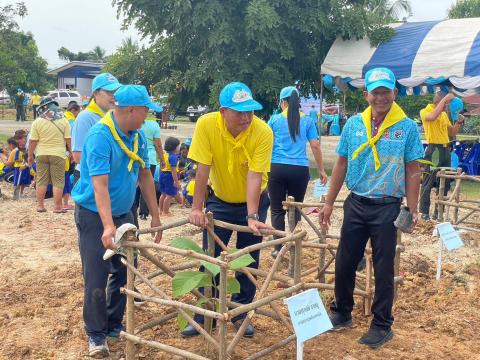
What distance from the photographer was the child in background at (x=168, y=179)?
7.14 meters

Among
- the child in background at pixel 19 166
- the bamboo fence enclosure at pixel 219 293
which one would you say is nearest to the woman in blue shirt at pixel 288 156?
the bamboo fence enclosure at pixel 219 293

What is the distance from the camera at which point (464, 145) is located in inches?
460

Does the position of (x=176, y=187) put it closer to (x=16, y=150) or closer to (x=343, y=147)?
(x=16, y=150)

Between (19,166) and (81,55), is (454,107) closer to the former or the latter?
(19,166)

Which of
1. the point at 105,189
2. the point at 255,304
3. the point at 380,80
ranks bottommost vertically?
the point at 255,304

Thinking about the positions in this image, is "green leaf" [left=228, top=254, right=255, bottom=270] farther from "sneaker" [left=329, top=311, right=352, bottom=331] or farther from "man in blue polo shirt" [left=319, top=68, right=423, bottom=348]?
"sneaker" [left=329, top=311, right=352, bottom=331]

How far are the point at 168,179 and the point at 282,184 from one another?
8.10 feet

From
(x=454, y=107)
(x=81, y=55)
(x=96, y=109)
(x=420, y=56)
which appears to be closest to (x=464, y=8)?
(x=420, y=56)

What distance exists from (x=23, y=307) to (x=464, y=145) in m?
9.96

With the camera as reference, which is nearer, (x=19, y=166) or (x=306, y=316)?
(x=306, y=316)

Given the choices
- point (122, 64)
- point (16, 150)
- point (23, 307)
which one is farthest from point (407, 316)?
point (122, 64)

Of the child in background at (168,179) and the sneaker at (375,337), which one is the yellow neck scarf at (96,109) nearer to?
the sneaker at (375,337)

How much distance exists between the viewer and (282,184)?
5.13 m

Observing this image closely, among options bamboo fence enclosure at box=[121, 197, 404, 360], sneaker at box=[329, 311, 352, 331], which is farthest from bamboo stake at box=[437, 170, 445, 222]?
sneaker at box=[329, 311, 352, 331]
